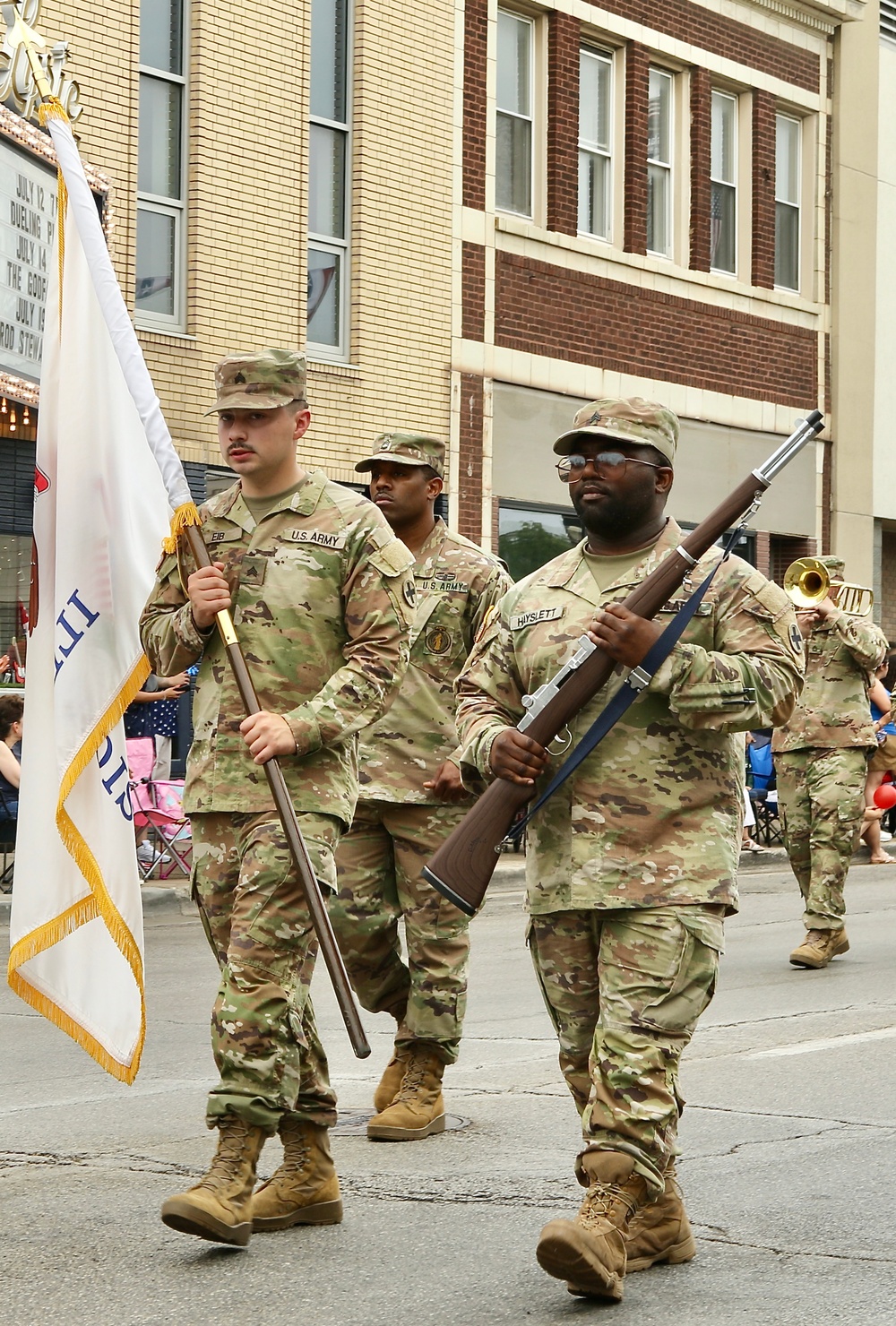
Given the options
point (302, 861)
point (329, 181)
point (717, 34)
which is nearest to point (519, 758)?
point (302, 861)

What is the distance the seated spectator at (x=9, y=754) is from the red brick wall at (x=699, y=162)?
11642 mm

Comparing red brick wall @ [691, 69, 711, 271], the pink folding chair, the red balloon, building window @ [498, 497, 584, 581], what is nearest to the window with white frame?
red brick wall @ [691, 69, 711, 271]

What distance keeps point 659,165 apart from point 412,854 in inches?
672

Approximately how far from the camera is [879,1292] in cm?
477

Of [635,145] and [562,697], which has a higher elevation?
[635,145]

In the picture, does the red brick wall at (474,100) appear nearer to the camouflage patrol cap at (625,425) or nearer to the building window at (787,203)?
the building window at (787,203)

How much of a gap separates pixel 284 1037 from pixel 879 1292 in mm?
1536

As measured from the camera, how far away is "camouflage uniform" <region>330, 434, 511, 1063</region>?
6820mm

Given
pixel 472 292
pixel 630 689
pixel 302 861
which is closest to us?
pixel 630 689

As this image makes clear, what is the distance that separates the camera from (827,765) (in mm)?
11180

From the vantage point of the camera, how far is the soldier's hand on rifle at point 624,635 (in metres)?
4.82

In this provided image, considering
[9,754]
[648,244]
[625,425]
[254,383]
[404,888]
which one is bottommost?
[404,888]

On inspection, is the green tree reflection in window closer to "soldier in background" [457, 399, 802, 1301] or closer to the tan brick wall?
the tan brick wall

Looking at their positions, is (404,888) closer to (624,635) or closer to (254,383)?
(254,383)
